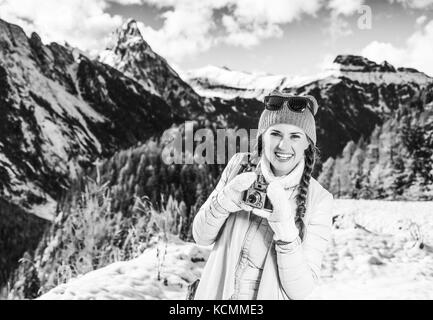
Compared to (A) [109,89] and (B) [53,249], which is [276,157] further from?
(A) [109,89]

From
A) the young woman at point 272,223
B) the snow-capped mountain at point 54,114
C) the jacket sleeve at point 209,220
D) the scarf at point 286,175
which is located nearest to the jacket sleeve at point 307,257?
the young woman at point 272,223

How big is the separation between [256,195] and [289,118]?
382mm

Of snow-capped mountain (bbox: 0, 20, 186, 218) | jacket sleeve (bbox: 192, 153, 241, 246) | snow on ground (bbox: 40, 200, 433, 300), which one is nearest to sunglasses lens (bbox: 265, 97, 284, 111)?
jacket sleeve (bbox: 192, 153, 241, 246)

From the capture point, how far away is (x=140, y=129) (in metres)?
151

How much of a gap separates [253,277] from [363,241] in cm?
557

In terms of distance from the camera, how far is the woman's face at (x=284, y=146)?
198 centimetres

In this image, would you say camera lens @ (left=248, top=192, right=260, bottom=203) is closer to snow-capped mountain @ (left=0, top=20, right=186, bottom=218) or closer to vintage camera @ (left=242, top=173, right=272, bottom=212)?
vintage camera @ (left=242, top=173, right=272, bottom=212)

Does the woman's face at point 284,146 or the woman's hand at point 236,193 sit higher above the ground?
the woman's face at point 284,146

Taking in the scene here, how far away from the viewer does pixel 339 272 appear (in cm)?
614

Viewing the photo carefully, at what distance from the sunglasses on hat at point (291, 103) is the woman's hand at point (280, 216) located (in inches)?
15.6

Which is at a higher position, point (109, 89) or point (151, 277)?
point (109, 89)

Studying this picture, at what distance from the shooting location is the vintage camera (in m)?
1.84

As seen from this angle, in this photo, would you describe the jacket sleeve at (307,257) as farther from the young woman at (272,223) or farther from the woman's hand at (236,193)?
the woman's hand at (236,193)

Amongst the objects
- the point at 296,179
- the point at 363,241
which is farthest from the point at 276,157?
the point at 363,241
